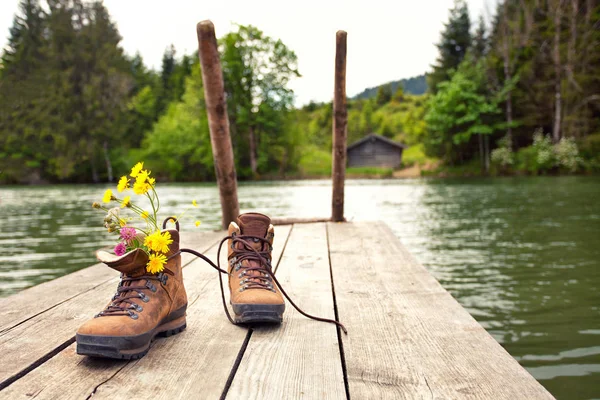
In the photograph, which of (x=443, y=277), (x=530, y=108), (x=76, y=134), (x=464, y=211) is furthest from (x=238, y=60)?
(x=443, y=277)

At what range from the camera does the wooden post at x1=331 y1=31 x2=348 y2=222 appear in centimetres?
513

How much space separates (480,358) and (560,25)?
3970 centimetres

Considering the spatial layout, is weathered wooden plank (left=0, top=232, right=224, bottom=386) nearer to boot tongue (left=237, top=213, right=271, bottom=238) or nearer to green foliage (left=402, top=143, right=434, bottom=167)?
boot tongue (left=237, top=213, right=271, bottom=238)

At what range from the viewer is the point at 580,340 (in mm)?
3689

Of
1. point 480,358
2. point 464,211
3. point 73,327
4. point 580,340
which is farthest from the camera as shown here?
point 464,211

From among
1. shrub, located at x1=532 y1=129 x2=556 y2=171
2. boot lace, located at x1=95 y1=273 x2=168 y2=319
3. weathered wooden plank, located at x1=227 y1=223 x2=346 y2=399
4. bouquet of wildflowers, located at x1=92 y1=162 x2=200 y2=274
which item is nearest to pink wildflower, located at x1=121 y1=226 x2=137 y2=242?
bouquet of wildflowers, located at x1=92 y1=162 x2=200 y2=274

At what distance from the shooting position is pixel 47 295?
2.51 meters

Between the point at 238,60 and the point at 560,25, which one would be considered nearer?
the point at 560,25

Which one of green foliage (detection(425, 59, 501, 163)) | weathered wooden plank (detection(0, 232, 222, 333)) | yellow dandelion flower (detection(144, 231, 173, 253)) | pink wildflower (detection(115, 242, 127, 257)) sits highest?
green foliage (detection(425, 59, 501, 163))

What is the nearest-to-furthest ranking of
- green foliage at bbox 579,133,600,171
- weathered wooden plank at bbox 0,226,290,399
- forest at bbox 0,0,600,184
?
weathered wooden plank at bbox 0,226,290,399 → green foliage at bbox 579,133,600,171 → forest at bbox 0,0,600,184

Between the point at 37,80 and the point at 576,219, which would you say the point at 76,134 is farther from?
the point at 576,219

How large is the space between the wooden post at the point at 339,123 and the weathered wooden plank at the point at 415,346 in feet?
8.37

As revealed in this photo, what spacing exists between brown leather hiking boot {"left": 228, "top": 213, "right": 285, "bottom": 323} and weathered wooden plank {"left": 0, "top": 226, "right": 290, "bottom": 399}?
0.31ft

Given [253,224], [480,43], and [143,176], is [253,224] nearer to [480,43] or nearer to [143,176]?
[143,176]
